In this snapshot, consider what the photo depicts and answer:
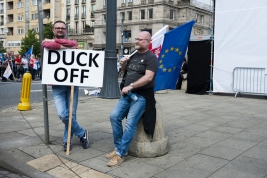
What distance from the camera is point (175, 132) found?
591 cm

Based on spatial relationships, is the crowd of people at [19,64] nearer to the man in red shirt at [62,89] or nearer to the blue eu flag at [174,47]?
the blue eu flag at [174,47]

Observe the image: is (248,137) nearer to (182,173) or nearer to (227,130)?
(227,130)

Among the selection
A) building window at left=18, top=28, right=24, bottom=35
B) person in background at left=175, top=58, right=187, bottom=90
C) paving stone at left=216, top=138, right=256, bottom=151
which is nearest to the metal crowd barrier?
person in background at left=175, top=58, right=187, bottom=90

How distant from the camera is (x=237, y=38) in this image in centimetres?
1180

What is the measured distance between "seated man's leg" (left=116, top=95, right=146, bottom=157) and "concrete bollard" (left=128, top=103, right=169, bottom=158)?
23 cm

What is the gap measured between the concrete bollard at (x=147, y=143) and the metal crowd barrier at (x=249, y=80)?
26.5ft

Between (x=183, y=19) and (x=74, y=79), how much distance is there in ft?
177

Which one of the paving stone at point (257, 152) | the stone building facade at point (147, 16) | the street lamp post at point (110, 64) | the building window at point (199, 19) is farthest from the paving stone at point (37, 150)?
the building window at point (199, 19)

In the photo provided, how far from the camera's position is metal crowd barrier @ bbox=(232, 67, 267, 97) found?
11.3 meters

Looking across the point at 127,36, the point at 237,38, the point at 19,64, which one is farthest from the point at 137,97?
the point at 127,36

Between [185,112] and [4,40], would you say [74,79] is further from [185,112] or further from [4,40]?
[4,40]

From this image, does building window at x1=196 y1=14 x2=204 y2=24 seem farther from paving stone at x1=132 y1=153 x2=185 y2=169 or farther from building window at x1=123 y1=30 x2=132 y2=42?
paving stone at x1=132 y1=153 x2=185 y2=169

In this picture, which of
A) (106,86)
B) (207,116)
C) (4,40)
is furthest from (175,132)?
(4,40)

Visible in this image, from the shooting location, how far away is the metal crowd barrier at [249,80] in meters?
11.3
